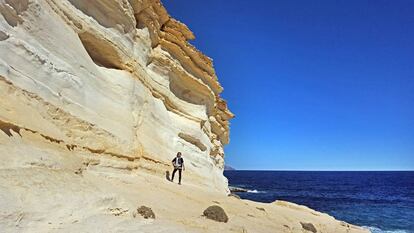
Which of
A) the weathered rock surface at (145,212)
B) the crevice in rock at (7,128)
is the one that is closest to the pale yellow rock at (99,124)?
the crevice in rock at (7,128)

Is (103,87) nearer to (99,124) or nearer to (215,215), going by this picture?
(99,124)

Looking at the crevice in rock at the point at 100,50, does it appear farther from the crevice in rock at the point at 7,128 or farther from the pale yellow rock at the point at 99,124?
the crevice in rock at the point at 7,128

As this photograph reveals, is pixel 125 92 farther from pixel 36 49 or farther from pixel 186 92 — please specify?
pixel 186 92

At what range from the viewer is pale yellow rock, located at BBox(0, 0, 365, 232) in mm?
8555

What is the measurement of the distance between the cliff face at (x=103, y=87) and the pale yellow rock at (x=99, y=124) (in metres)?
0.05

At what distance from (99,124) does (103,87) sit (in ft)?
7.79

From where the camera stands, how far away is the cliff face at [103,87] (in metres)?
11.1

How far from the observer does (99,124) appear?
15469 millimetres

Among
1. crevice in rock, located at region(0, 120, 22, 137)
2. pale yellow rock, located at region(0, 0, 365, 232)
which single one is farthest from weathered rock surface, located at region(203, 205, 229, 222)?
crevice in rock, located at region(0, 120, 22, 137)

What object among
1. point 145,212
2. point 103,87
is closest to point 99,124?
point 103,87

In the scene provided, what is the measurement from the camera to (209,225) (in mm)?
12375

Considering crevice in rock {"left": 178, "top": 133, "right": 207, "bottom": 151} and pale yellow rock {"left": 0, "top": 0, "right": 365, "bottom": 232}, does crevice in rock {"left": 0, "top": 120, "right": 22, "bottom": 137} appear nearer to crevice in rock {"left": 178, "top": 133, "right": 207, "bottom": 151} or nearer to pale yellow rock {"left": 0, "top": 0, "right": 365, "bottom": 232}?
pale yellow rock {"left": 0, "top": 0, "right": 365, "bottom": 232}

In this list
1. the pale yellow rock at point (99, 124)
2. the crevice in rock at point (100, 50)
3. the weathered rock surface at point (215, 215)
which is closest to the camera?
the pale yellow rock at point (99, 124)

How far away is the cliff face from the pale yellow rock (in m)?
0.05
